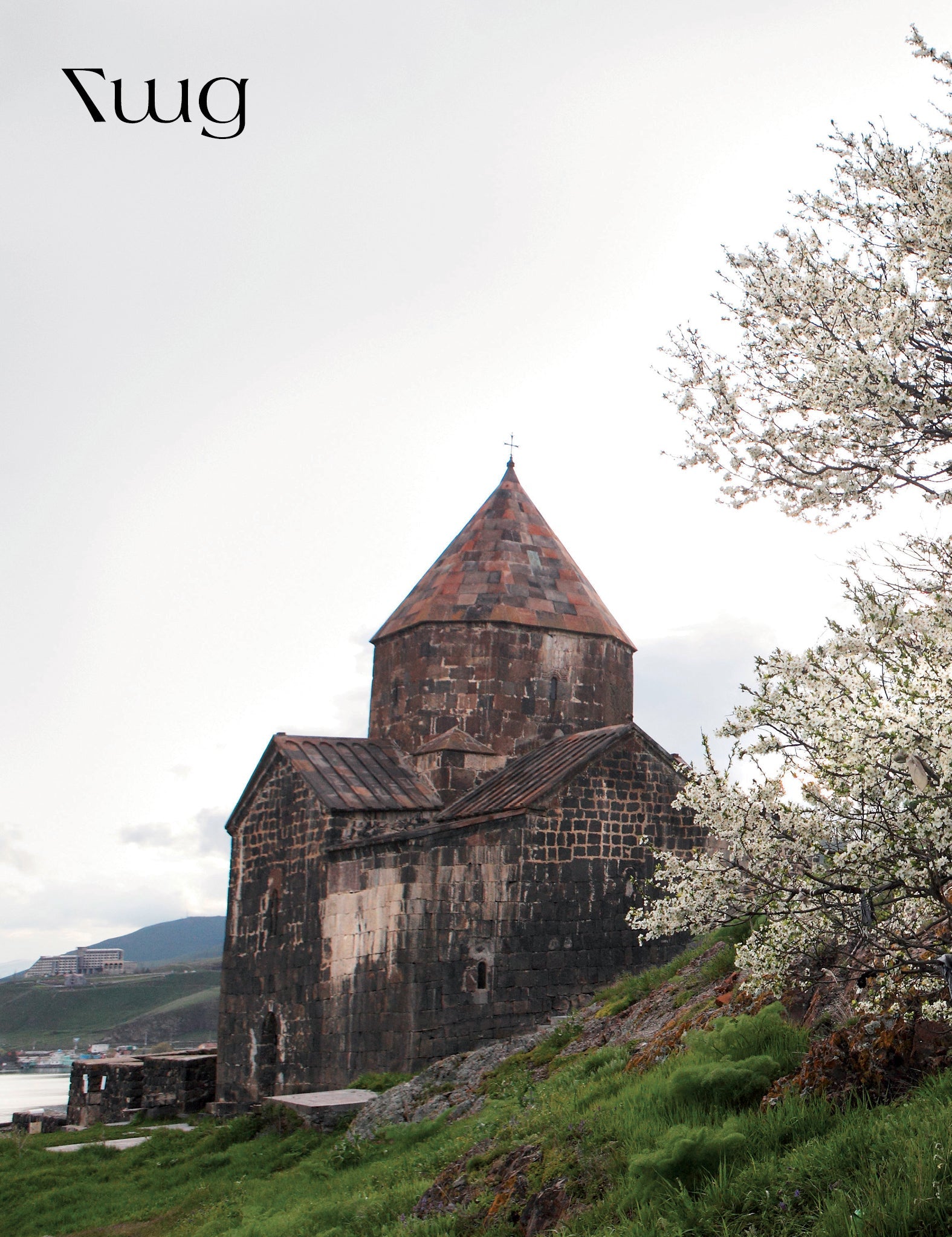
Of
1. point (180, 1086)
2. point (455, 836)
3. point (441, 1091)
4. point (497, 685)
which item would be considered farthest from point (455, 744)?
point (180, 1086)

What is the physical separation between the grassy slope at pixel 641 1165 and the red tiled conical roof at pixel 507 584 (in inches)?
331

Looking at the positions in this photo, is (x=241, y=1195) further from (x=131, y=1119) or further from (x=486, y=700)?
(x=131, y=1119)

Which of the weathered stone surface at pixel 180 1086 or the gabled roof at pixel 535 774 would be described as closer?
the gabled roof at pixel 535 774

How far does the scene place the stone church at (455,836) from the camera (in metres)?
14.0

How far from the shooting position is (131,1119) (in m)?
19.4

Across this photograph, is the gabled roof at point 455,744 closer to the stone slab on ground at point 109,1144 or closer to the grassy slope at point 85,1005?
the stone slab on ground at point 109,1144

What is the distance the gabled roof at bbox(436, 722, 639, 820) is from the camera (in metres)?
14.9

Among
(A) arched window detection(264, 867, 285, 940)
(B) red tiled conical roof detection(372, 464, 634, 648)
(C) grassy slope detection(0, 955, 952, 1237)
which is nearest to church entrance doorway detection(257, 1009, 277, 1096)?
(A) arched window detection(264, 867, 285, 940)

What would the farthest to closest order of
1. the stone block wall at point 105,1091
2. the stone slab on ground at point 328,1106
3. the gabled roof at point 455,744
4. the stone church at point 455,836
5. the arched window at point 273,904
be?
the stone block wall at point 105,1091, the gabled roof at point 455,744, the arched window at point 273,904, the stone church at point 455,836, the stone slab on ground at point 328,1106

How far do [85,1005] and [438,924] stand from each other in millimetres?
135247

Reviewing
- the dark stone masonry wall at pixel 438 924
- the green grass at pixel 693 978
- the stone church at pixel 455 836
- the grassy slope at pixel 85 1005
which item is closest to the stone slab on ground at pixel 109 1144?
the stone church at pixel 455 836

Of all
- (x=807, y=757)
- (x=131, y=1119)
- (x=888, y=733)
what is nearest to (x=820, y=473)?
(x=807, y=757)

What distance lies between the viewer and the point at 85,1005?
133m

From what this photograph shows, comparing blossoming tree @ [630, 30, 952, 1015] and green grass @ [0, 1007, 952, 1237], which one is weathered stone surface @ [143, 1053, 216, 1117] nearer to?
green grass @ [0, 1007, 952, 1237]
